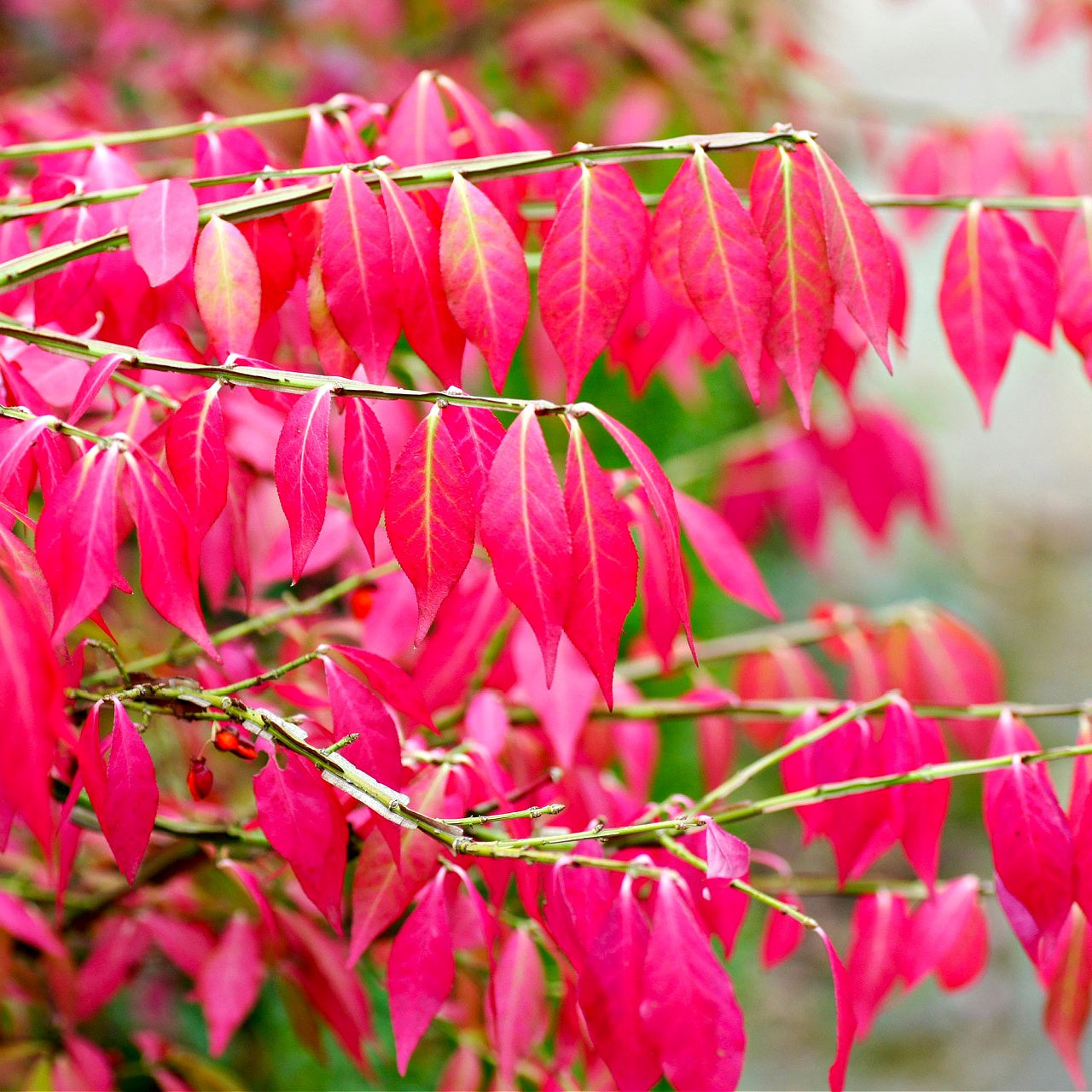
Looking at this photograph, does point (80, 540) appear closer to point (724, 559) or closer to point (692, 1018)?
point (692, 1018)

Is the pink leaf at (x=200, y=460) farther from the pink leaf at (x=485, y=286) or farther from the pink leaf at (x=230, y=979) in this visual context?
the pink leaf at (x=230, y=979)

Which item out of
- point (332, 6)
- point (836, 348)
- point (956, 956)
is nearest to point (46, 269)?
point (836, 348)

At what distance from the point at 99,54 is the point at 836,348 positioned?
2.05 metres

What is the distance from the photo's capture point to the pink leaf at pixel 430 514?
61 cm

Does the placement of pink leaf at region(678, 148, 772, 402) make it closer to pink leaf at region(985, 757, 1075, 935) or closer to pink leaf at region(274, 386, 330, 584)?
pink leaf at region(274, 386, 330, 584)

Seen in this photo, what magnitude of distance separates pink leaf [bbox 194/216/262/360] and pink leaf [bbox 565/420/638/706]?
0.81ft

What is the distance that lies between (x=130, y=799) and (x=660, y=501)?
1.18ft

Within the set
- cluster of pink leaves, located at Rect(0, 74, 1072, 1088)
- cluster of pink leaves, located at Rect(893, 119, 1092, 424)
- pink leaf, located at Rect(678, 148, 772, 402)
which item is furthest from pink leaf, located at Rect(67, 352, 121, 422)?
cluster of pink leaves, located at Rect(893, 119, 1092, 424)

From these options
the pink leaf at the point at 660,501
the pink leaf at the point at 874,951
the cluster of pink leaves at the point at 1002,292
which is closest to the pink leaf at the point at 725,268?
the pink leaf at the point at 660,501

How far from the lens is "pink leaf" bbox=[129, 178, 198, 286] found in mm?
718

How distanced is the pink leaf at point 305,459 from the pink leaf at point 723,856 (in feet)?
0.91

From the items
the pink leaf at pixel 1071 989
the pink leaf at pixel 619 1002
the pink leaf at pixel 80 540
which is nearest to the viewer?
the pink leaf at pixel 80 540

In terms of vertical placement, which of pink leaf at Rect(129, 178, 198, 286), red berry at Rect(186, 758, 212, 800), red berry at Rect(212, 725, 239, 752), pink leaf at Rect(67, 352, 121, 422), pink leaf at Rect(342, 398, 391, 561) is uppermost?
pink leaf at Rect(129, 178, 198, 286)

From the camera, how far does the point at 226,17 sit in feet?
8.14
